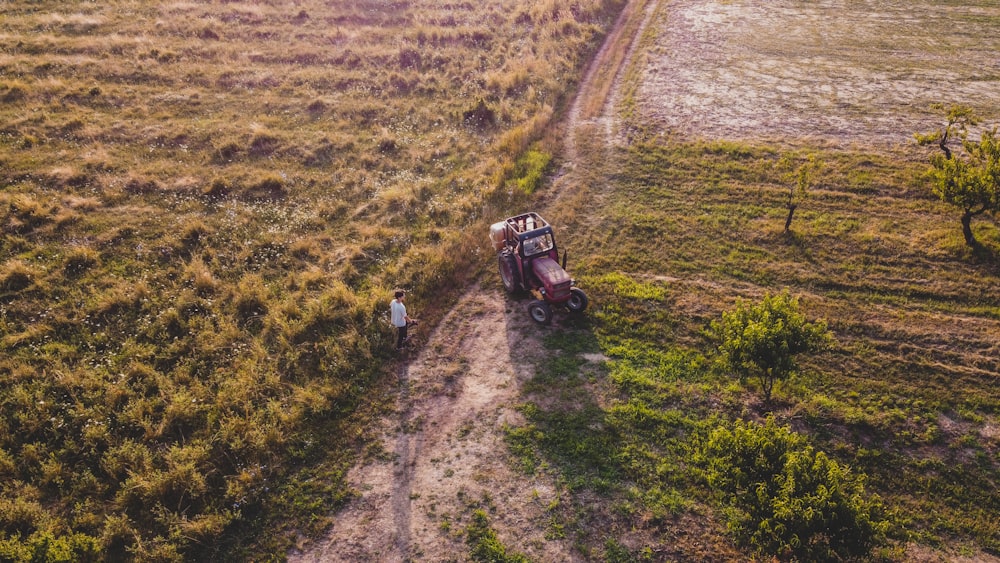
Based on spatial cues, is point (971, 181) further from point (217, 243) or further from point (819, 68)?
point (217, 243)

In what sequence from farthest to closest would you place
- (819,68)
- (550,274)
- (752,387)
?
(819,68), (550,274), (752,387)

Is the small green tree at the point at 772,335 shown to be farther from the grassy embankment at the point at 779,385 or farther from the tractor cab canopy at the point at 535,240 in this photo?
the tractor cab canopy at the point at 535,240

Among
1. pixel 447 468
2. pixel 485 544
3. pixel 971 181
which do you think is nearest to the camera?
pixel 485 544

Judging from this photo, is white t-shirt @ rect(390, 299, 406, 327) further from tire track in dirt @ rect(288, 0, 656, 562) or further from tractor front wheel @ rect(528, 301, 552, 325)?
tractor front wheel @ rect(528, 301, 552, 325)

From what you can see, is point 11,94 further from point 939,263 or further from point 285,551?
point 939,263

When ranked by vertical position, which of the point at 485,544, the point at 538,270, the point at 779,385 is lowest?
the point at 485,544

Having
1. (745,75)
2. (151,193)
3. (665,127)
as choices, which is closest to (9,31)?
(151,193)

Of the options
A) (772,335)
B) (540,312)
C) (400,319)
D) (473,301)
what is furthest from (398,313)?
(772,335)
